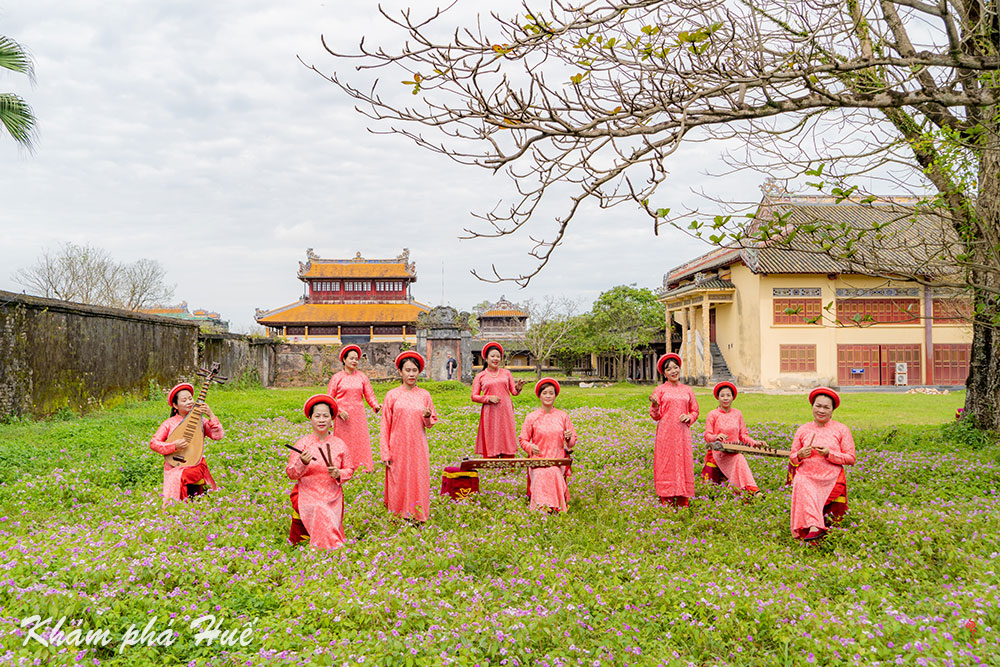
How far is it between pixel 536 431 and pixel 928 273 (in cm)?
448

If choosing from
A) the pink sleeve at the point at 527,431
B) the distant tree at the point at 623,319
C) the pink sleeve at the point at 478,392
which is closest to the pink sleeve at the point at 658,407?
the pink sleeve at the point at 527,431

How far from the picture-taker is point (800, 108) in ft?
16.5

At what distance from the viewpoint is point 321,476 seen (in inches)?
223

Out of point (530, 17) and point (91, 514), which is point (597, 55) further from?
point (91, 514)

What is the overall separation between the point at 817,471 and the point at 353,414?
5.42 metres

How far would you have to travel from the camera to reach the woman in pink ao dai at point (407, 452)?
6.59 metres

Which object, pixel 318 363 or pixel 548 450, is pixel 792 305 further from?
pixel 548 450

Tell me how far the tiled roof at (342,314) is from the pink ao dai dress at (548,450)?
32577 millimetres

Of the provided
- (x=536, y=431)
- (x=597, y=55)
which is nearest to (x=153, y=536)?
(x=536, y=431)

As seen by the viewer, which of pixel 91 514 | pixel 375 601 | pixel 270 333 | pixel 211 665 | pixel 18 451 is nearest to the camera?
pixel 211 665

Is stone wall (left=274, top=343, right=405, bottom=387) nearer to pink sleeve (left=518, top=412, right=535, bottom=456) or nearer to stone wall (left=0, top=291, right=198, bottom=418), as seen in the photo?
stone wall (left=0, top=291, right=198, bottom=418)

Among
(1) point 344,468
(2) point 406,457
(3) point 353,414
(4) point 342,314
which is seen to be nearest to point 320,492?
(1) point 344,468

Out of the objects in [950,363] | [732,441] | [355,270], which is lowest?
[732,441]

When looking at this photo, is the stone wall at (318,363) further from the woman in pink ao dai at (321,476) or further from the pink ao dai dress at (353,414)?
the woman in pink ao dai at (321,476)
